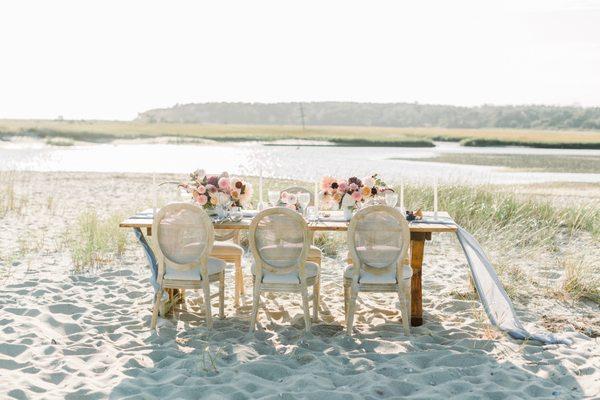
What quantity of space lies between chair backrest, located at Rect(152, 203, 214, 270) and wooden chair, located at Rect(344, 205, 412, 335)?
1.08m

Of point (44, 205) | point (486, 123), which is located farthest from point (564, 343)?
point (486, 123)

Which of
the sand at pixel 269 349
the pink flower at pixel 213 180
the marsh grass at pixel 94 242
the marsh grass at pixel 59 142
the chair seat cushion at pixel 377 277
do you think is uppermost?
the pink flower at pixel 213 180

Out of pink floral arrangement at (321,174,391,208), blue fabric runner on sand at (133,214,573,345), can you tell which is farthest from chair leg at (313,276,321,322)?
blue fabric runner on sand at (133,214,573,345)

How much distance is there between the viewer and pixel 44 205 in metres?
11.9

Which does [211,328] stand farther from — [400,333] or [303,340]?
[400,333]

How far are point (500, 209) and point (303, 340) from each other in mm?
5761

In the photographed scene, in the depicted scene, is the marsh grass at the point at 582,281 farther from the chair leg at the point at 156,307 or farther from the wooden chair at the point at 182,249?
the chair leg at the point at 156,307

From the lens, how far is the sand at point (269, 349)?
418 centimetres

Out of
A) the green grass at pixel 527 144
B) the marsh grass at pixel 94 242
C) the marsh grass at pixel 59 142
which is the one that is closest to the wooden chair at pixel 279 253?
the marsh grass at pixel 94 242

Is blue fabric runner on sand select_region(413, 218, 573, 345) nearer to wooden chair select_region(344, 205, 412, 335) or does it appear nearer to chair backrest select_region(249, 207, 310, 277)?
wooden chair select_region(344, 205, 412, 335)

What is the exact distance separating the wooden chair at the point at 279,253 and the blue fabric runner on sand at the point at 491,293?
84 cm

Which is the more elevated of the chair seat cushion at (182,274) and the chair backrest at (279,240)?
the chair backrest at (279,240)

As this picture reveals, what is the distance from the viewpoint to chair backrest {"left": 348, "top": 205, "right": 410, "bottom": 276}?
511 cm

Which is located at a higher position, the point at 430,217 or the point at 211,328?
the point at 430,217
